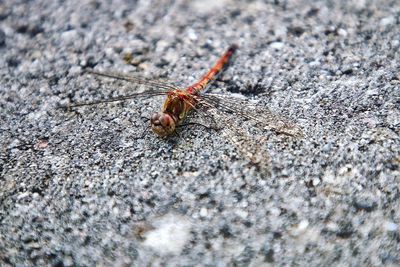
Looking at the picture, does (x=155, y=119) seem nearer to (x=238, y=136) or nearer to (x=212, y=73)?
(x=238, y=136)

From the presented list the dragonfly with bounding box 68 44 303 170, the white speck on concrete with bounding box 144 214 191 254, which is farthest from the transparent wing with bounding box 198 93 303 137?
the white speck on concrete with bounding box 144 214 191 254

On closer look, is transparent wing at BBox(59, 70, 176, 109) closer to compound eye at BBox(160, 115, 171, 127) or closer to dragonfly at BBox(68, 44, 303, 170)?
dragonfly at BBox(68, 44, 303, 170)

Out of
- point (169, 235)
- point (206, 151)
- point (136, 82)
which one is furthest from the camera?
point (136, 82)

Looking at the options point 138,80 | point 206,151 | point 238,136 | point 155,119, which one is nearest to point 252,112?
point 238,136

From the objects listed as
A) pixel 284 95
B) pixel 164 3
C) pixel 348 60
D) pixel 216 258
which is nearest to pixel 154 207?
pixel 216 258

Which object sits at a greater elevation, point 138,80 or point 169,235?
point 138,80

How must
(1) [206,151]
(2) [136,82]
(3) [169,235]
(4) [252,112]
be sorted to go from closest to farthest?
(3) [169,235]
(1) [206,151]
(4) [252,112]
(2) [136,82]

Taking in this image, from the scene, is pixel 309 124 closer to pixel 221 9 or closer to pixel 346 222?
pixel 346 222
